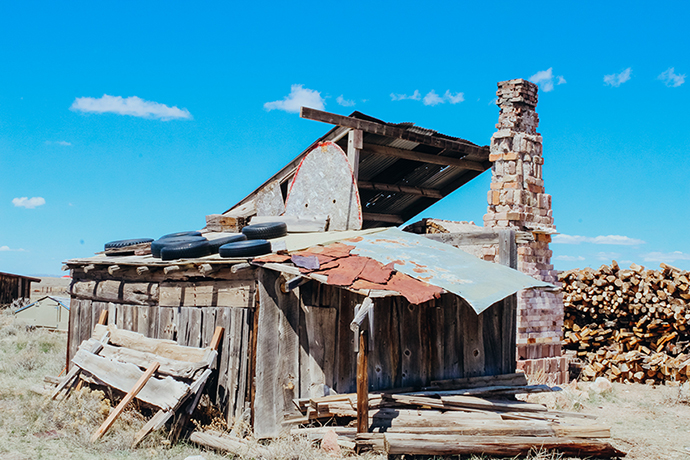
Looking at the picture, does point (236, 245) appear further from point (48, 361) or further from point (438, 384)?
point (48, 361)

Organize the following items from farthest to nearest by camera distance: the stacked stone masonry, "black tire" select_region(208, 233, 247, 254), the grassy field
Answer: the stacked stone masonry → "black tire" select_region(208, 233, 247, 254) → the grassy field

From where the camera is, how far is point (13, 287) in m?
30.0

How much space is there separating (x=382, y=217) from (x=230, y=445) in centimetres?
1063

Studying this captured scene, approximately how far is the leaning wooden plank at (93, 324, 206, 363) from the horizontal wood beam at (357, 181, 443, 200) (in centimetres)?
702

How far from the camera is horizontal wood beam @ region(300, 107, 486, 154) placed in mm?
11344

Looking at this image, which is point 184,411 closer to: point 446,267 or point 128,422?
point 128,422

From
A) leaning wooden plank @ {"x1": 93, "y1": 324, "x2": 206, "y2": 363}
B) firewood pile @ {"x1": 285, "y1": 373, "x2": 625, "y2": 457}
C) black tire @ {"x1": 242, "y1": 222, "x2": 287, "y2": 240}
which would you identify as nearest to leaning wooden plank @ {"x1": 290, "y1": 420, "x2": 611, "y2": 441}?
firewood pile @ {"x1": 285, "y1": 373, "x2": 625, "y2": 457}

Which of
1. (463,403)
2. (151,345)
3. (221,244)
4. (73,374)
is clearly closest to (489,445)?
(463,403)

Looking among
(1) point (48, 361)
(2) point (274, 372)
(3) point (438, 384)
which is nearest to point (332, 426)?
(2) point (274, 372)

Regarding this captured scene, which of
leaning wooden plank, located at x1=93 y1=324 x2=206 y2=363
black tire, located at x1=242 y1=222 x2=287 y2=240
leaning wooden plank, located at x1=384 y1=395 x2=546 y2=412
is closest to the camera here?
leaning wooden plank, located at x1=384 y1=395 x2=546 y2=412

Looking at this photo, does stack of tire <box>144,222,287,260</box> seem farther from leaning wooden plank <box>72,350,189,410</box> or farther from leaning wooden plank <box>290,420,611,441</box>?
leaning wooden plank <box>290,420,611,441</box>

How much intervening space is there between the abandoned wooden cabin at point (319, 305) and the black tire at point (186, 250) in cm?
18

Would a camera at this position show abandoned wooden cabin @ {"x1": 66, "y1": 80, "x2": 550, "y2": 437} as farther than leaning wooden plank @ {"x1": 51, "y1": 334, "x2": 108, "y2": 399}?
No

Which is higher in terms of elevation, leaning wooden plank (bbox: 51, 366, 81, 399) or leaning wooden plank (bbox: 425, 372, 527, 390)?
leaning wooden plank (bbox: 425, 372, 527, 390)
